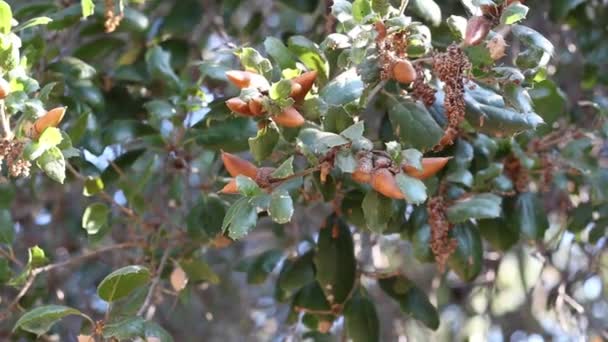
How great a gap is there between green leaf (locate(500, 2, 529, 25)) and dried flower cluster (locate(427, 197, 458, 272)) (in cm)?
39

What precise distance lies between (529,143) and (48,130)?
95 centimetres

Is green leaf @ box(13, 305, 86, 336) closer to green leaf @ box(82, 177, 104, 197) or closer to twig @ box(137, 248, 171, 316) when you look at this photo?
twig @ box(137, 248, 171, 316)

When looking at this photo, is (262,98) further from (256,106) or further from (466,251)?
(466,251)

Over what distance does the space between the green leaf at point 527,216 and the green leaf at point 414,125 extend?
46cm

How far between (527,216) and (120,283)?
Result: 0.79 meters

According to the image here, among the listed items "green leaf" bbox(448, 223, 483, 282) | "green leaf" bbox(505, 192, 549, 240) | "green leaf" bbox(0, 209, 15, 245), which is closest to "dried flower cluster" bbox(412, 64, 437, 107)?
"green leaf" bbox(448, 223, 483, 282)

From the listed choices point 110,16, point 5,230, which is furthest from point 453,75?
point 5,230

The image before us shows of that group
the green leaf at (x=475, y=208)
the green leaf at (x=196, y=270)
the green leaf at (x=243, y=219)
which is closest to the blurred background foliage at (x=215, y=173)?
the green leaf at (x=196, y=270)

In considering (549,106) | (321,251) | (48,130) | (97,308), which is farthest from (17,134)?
(97,308)

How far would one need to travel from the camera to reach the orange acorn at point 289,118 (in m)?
1.41

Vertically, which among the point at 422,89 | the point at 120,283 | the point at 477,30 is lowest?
the point at 120,283

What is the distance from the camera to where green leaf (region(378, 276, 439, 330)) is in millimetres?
1947

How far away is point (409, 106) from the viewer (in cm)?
155

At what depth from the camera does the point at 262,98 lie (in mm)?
1381
